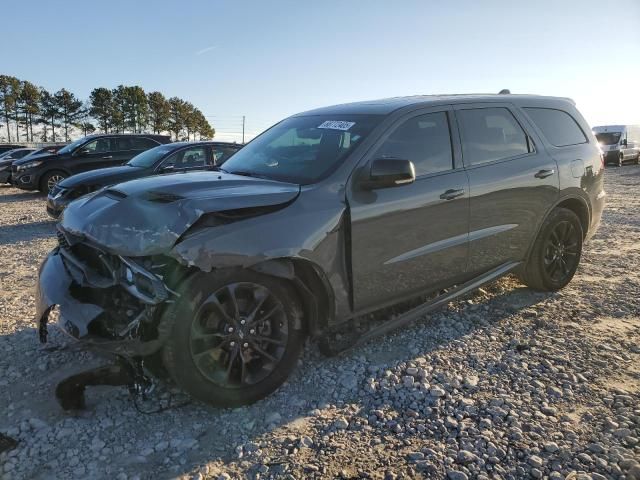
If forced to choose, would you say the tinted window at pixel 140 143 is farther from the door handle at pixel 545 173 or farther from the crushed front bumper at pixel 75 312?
the door handle at pixel 545 173

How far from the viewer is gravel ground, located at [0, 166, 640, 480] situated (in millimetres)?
2557

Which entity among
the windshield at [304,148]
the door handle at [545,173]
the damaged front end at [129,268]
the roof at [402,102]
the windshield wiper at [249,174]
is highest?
the roof at [402,102]

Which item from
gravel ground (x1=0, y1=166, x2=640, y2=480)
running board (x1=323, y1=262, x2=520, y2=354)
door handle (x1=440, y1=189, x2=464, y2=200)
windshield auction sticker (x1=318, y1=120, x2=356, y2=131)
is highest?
windshield auction sticker (x1=318, y1=120, x2=356, y2=131)

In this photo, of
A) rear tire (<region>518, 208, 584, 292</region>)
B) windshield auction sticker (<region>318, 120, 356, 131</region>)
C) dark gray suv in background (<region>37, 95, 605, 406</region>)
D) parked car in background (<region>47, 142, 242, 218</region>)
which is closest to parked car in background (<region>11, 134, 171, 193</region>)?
parked car in background (<region>47, 142, 242, 218</region>)

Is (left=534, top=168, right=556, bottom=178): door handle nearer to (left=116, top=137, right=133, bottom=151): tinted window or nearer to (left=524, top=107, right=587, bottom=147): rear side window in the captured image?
(left=524, top=107, right=587, bottom=147): rear side window

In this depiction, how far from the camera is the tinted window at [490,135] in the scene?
13.7 ft

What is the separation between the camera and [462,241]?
13.3ft

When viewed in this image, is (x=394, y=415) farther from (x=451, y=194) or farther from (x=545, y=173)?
(x=545, y=173)

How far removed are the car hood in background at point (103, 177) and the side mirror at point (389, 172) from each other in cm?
649

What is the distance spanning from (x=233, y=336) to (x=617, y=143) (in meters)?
31.2

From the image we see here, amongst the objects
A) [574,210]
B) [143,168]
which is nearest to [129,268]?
[574,210]

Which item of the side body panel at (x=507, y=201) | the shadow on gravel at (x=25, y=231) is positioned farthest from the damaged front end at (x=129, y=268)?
the shadow on gravel at (x=25, y=231)

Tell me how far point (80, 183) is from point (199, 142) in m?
2.52

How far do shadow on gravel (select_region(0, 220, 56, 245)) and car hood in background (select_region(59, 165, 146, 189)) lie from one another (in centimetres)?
91
